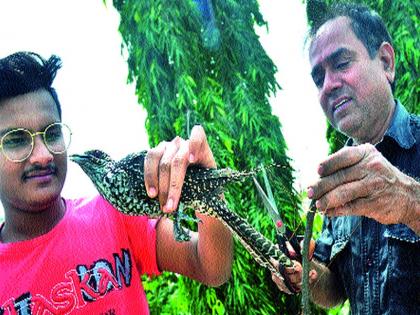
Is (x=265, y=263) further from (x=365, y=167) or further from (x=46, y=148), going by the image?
(x=46, y=148)

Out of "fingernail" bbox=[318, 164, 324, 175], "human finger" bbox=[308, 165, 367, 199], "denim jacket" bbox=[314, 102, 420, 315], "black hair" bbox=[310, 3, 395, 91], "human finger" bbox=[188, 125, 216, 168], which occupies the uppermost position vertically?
"black hair" bbox=[310, 3, 395, 91]

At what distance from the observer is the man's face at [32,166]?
1.63 feet

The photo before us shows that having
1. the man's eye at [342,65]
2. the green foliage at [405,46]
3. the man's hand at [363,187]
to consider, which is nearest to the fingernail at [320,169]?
the man's hand at [363,187]

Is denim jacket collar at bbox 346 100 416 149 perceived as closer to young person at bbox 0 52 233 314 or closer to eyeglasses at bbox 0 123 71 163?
young person at bbox 0 52 233 314

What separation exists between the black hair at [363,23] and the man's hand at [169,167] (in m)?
0.30

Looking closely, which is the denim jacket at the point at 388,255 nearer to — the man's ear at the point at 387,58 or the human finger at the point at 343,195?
the man's ear at the point at 387,58

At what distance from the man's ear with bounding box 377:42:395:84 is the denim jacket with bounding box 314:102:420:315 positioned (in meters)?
0.04

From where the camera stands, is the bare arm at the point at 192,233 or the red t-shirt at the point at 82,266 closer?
the bare arm at the point at 192,233

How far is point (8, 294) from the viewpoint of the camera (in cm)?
48

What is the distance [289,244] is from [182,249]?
0.59 ft

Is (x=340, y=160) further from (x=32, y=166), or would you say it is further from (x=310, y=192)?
(x=32, y=166)

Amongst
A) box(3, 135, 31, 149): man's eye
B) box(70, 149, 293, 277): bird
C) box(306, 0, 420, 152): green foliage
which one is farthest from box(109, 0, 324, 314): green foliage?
box(70, 149, 293, 277): bird

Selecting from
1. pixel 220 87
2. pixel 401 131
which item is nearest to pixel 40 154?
pixel 401 131

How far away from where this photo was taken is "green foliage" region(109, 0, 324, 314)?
0.93 metres
